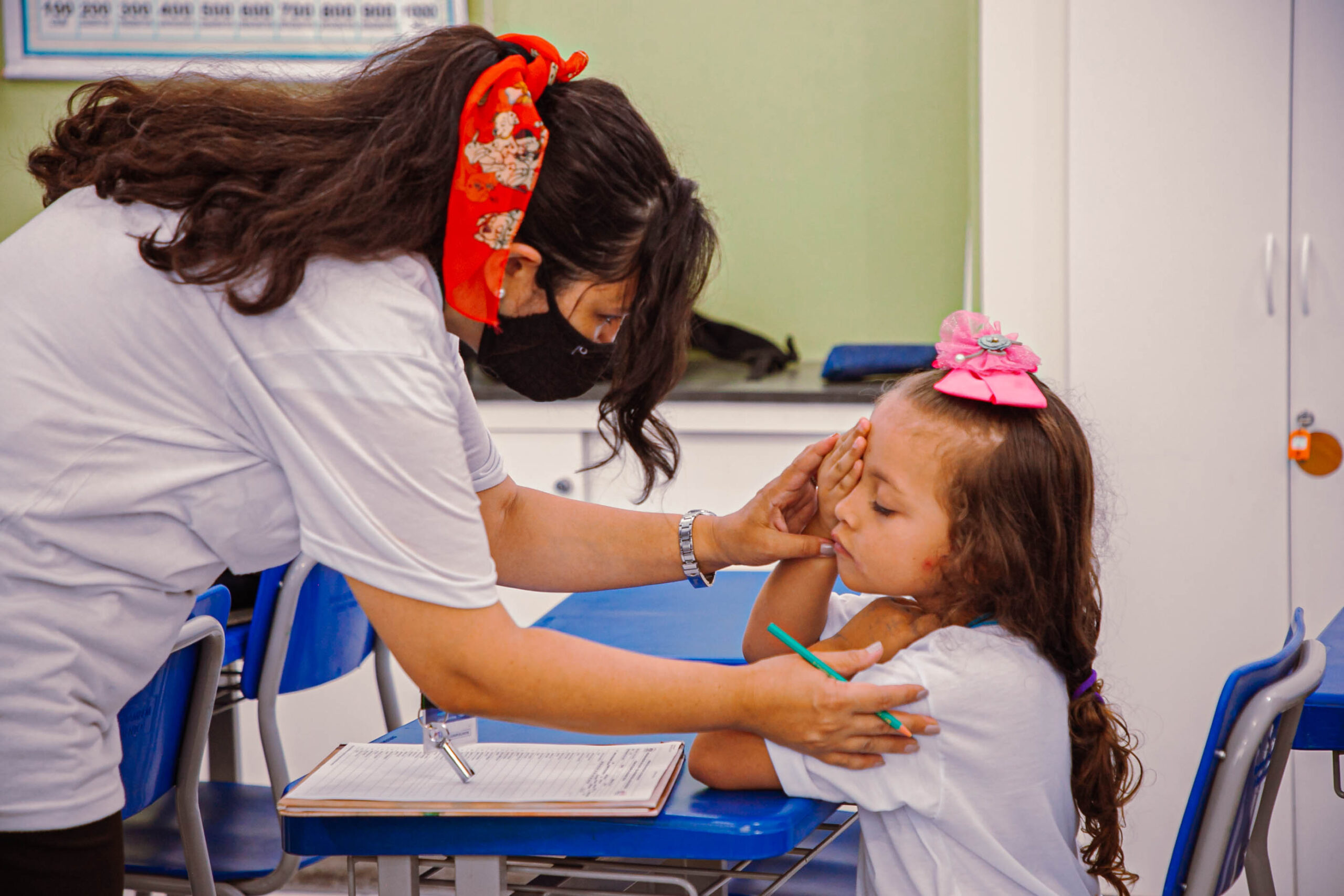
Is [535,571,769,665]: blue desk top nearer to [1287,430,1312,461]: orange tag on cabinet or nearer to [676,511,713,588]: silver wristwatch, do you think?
[676,511,713,588]: silver wristwatch

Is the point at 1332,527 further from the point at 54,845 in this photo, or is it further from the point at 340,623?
the point at 54,845

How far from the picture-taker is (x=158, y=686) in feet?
3.96

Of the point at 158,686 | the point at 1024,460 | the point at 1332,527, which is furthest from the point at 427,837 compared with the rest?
the point at 1332,527

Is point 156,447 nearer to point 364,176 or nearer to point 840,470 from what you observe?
point 364,176

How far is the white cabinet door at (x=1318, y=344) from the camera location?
6.88 feet

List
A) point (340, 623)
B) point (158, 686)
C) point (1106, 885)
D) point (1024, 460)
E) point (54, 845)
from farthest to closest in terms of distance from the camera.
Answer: point (1106, 885), point (340, 623), point (158, 686), point (1024, 460), point (54, 845)

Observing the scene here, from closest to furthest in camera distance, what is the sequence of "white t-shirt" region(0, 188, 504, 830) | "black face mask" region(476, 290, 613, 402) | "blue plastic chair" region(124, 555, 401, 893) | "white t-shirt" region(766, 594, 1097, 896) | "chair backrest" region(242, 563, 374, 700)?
"white t-shirt" region(0, 188, 504, 830)
"white t-shirt" region(766, 594, 1097, 896)
"black face mask" region(476, 290, 613, 402)
"blue plastic chair" region(124, 555, 401, 893)
"chair backrest" region(242, 563, 374, 700)

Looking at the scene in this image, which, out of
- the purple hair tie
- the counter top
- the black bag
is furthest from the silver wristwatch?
the black bag

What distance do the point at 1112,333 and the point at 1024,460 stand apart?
1.30 meters

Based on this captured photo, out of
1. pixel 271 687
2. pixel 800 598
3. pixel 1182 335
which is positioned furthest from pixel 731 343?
pixel 800 598

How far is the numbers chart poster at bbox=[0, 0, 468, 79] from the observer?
2.88 m

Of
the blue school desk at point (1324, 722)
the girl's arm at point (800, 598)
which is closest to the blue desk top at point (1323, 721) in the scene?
the blue school desk at point (1324, 722)

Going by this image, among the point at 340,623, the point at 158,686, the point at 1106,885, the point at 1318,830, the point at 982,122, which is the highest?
the point at 982,122

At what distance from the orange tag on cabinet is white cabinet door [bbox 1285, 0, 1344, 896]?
0.02 m
